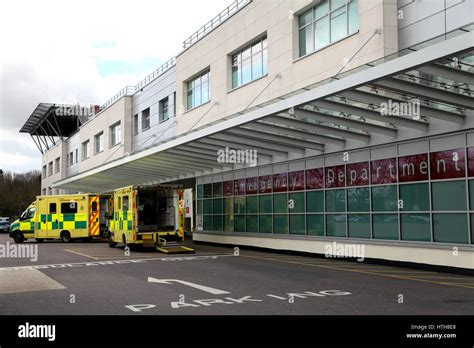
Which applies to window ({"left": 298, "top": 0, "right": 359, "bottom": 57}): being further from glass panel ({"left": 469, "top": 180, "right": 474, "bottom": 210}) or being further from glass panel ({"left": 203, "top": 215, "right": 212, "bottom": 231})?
glass panel ({"left": 203, "top": 215, "right": 212, "bottom": 231})

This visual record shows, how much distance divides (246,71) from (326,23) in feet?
19.3

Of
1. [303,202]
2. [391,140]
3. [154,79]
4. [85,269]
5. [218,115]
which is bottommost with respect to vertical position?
[85,269]

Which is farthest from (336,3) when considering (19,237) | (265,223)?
(19,237)

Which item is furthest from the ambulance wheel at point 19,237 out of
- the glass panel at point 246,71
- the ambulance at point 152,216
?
the glass panel at point 246,71

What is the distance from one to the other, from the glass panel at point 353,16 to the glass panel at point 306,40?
7.06 feet

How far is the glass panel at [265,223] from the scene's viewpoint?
71.6 feet

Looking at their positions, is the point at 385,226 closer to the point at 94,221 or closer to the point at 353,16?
the point at 353,16

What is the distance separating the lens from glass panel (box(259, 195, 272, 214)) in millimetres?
21969

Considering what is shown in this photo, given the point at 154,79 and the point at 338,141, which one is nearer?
the point at 338,141
